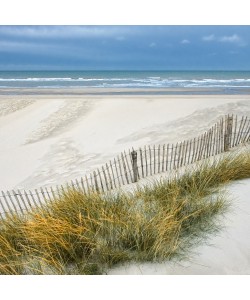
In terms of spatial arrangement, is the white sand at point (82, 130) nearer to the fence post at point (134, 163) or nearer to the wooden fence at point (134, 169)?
the wooden fence at point (134, 169)

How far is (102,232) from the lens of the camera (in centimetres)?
349

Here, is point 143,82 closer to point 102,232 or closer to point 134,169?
point 134,169

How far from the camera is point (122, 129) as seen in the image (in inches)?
505

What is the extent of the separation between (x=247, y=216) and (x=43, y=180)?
225 inches

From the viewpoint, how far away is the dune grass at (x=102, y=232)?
325 centimetres

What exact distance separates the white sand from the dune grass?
1.76 feet

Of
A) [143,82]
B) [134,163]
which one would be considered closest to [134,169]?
[134,163]

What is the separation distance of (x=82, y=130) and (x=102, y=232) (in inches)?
387

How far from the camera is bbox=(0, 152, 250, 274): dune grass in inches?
128
